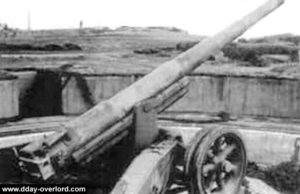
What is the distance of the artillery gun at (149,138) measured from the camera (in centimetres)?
434

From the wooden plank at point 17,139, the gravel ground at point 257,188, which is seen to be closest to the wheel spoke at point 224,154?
the gravel ground at point 257,188

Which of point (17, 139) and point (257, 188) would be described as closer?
point (257, 188)

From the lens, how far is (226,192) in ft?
20.0

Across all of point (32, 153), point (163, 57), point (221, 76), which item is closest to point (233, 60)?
point (163, 57)

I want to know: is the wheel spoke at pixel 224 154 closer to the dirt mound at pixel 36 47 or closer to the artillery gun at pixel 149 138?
the artillery gun at pixel 149 138

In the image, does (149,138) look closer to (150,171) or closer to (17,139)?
(150,171)

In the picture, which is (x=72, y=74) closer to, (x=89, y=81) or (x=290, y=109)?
(x=89, y=81)

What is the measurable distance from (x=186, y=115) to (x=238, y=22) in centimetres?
302

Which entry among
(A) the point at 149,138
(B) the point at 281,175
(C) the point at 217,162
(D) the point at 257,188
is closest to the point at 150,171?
(A) the point at 149,138

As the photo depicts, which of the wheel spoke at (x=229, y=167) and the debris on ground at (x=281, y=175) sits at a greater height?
the wheel spoke at (x=229, y=167)

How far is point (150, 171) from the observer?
489 cm

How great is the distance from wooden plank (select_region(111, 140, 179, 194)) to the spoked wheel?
247mm

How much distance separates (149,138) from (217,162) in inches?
39.0

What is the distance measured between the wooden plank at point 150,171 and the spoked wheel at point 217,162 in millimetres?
247
